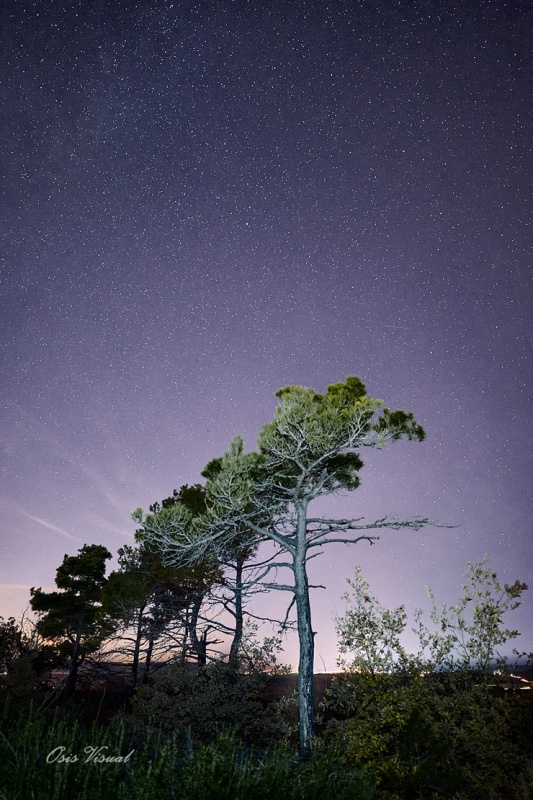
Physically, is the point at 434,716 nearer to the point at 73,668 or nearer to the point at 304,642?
the point at 304,642

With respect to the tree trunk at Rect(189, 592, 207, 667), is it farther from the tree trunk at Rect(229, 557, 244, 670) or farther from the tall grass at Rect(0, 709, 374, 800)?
the tall grass at Rect(0, 709, 374, 800)

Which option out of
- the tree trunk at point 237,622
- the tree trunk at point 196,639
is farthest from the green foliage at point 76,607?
the tree trunk at point 237,622

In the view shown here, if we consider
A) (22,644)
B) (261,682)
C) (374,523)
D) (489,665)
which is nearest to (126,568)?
(22,644)

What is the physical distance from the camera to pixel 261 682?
12.7 m

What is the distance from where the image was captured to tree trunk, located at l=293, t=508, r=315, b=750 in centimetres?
1063

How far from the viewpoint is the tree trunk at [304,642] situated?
10.6 m

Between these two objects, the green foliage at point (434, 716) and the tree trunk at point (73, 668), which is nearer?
the green foliage at point (434, 716)

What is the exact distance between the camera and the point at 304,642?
1146 cm

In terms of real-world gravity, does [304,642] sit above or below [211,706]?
above

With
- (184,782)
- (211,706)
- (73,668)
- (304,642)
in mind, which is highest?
(304,642)

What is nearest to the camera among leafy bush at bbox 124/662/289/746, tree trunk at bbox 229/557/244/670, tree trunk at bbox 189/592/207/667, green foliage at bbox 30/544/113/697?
leafy bush at bbox 124/662/289/746

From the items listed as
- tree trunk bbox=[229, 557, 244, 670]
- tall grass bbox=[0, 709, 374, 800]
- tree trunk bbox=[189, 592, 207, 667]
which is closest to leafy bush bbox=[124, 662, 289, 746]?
tree trunk bbox=[229, 557, 244, 670]

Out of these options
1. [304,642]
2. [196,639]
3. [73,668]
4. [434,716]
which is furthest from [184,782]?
[73,668]

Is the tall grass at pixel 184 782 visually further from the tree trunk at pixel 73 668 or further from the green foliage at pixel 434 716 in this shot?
the tree trunk at pixel 73 668
